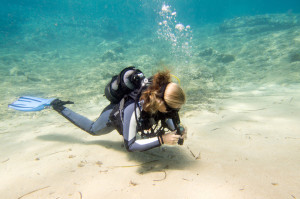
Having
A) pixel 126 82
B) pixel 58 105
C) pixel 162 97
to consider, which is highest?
pixel 126 82

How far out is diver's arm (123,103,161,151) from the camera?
2275 millimetres

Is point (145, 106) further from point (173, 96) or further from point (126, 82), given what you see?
point (126, 82)

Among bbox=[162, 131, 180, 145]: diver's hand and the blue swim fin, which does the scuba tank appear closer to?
bbox=[162, 131, 180, 145]: diver's hand

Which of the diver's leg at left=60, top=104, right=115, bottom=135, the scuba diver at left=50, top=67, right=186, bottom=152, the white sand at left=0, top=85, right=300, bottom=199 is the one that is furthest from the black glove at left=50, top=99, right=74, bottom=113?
the scuba diver at left=50, top=67, right=186, bottom=152

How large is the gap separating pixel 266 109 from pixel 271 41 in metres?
12.7

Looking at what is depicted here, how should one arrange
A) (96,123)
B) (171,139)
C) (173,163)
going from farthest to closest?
(96,123) < (173,163) < (171,139)

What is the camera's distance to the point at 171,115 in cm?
239

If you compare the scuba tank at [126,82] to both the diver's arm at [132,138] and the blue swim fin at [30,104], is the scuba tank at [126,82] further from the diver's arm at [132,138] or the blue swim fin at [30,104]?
the blue swim fin at [30,104]

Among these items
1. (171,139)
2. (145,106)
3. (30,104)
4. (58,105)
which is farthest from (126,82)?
(30,104)

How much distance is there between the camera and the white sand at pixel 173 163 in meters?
1.77

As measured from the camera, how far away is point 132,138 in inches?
91.7

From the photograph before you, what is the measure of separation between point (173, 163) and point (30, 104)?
164 inches

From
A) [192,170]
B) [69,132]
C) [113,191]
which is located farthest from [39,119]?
[192,170]

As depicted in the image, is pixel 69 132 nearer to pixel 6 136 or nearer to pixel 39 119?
pixel 6 136
